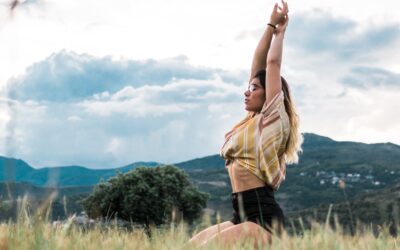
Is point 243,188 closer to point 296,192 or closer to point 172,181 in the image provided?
point 172,181

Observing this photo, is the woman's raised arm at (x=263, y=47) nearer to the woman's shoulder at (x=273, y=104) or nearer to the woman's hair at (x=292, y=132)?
the woman's hair at (x=292, y=132)

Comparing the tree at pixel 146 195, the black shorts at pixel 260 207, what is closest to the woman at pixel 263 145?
the black shorts at pixel 260 207

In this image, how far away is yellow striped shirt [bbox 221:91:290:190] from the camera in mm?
4805

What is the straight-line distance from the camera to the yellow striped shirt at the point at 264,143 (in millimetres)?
4805

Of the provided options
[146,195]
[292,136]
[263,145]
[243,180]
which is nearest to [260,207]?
[243,180]

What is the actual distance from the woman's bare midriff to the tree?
45499mm

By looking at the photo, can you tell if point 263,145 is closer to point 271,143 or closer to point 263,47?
point 271,143

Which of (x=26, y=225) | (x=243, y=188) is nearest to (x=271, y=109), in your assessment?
(x=243, y=188)

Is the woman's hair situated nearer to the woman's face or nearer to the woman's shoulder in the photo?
the woman's face

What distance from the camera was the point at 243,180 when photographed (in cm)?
481

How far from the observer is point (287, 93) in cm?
529

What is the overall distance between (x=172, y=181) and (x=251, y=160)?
49682mm

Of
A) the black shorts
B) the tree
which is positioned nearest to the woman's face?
A: the black shorts

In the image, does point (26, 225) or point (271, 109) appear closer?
point (26, 225)
